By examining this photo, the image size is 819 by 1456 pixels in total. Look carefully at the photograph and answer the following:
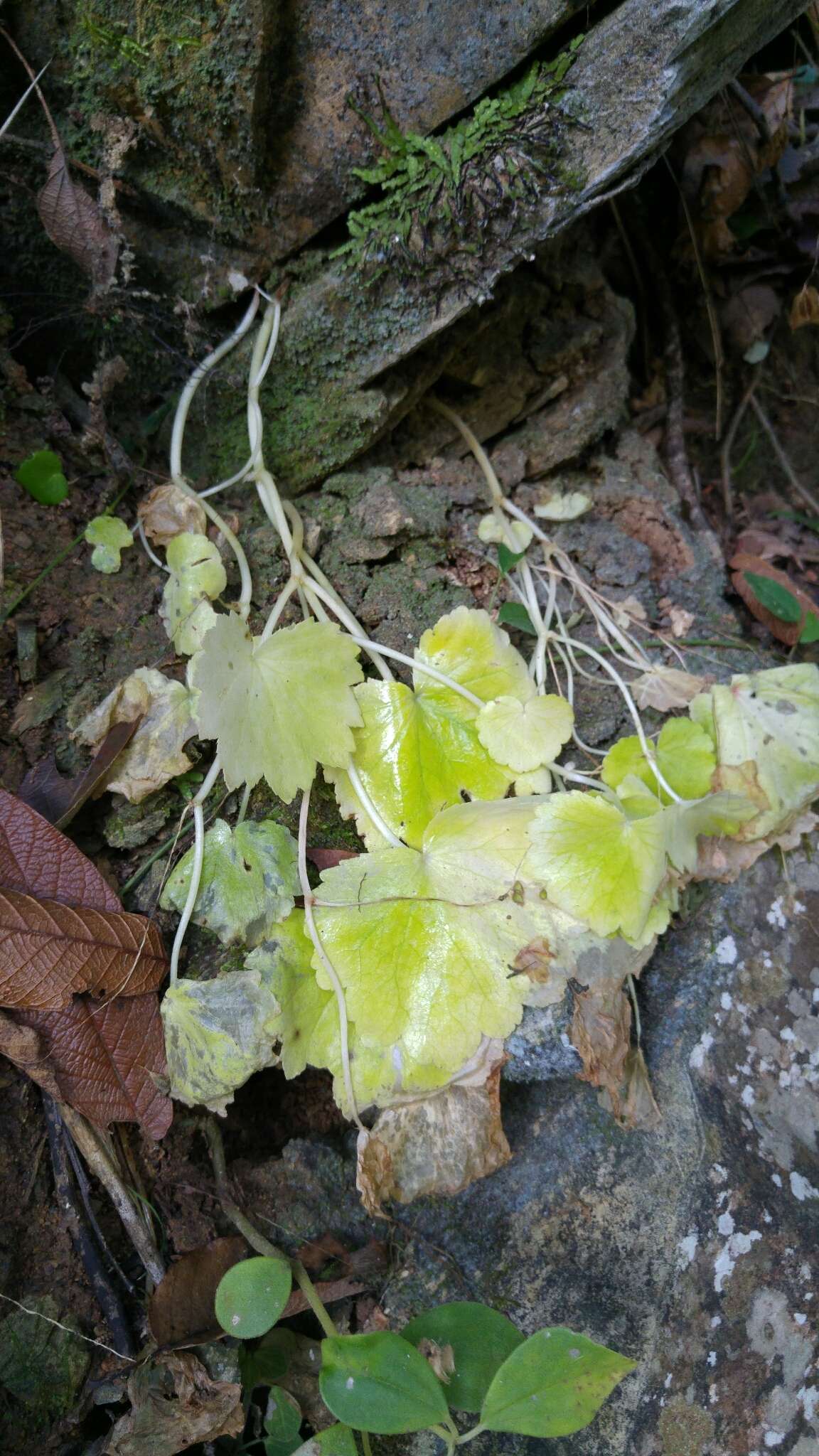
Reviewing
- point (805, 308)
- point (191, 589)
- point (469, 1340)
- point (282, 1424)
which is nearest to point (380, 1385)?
point (469, 1340)

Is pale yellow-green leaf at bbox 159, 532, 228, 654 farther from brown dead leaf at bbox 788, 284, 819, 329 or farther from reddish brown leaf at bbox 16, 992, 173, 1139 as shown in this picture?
brown dead leaf at bbox 788, 284, 819, 329

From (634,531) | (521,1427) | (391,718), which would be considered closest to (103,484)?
(391,718)

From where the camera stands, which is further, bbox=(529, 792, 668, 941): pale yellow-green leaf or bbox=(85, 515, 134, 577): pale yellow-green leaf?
bbox=(85, 515, 134, 577): pale yellow-green leaf

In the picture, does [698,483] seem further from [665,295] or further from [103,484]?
[103,484]

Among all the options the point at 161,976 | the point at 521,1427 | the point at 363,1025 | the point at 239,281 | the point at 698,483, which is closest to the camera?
the point at 521,1427

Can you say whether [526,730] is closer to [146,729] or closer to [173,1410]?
[146,729]

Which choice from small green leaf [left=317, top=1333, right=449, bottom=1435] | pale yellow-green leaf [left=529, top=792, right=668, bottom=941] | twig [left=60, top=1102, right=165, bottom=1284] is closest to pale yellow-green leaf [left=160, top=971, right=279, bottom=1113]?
twig [left=60, top=1102, right=165, bottom=1284]
